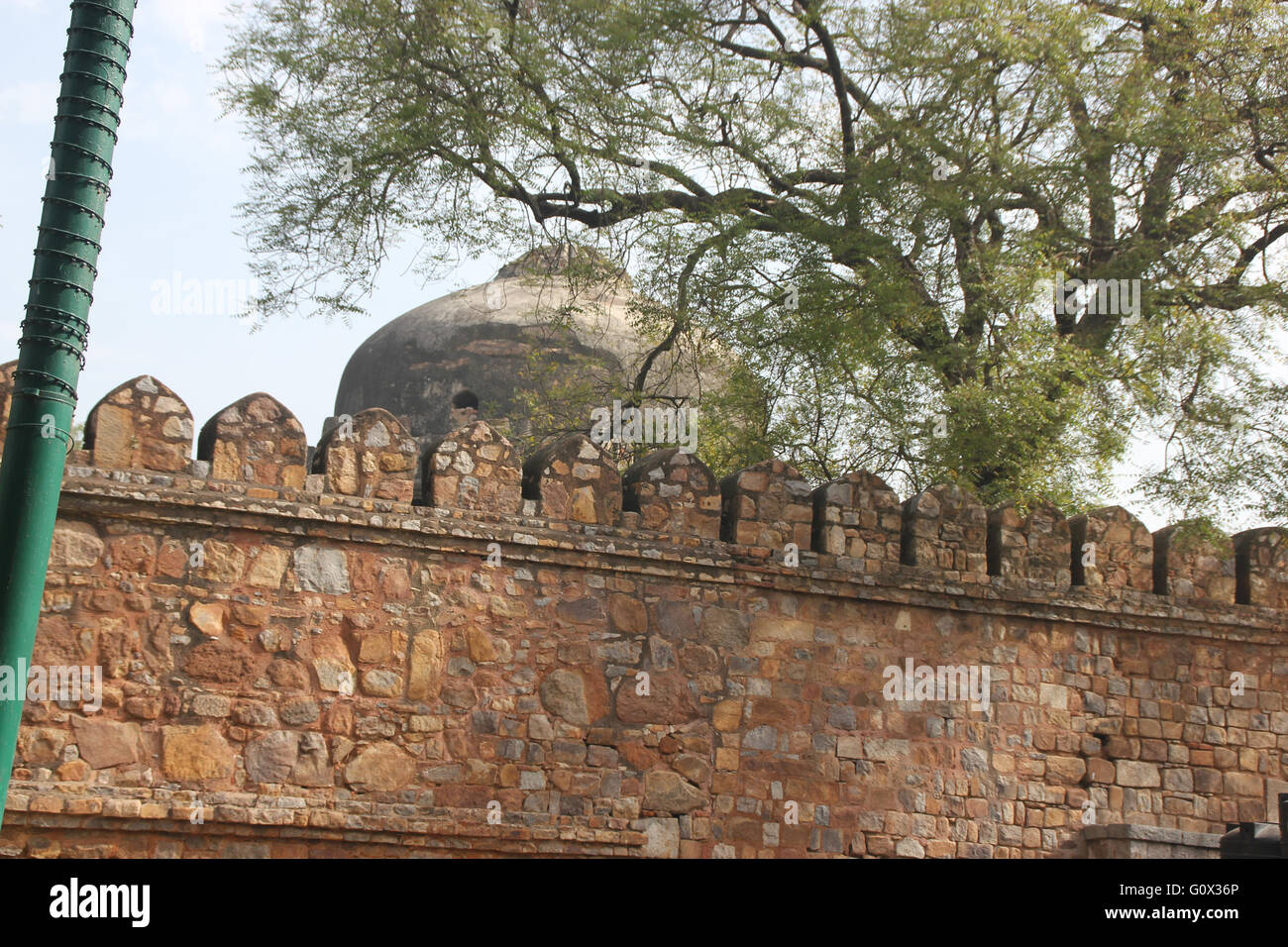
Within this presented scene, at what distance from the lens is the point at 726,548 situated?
7.21 metres

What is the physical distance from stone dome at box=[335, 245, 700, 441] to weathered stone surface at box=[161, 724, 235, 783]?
6.01 meters

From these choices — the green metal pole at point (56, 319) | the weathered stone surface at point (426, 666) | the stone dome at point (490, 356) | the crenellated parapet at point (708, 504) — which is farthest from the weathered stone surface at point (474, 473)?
the stone dome at point (490, 356)

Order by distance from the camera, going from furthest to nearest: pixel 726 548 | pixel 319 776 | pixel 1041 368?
1. pixel 1041 368
2. pixel 726 548
3. pixel 319 776

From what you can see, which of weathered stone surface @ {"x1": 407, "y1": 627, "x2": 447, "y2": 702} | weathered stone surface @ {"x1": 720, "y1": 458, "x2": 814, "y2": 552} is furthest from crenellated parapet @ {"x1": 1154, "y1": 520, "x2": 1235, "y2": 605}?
weathered stone surface @ {"x1": 407, "y1": 627, "x2": 447, "y2": 702}

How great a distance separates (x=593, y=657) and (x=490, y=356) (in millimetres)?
7649

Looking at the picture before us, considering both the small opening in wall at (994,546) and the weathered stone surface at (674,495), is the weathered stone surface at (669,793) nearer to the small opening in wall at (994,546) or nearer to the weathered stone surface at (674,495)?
the weathered stone surface at (674,495)

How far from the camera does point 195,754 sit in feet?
19.8

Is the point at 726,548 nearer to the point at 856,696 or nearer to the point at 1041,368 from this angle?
the point at 856,696

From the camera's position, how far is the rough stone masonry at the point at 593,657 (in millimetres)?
6016

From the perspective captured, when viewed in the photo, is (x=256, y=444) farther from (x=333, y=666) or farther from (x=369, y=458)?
(x=333, y=666)

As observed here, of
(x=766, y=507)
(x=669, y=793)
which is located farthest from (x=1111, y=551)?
(x=669, y=793)

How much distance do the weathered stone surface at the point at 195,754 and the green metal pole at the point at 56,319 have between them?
2601 millimetres
